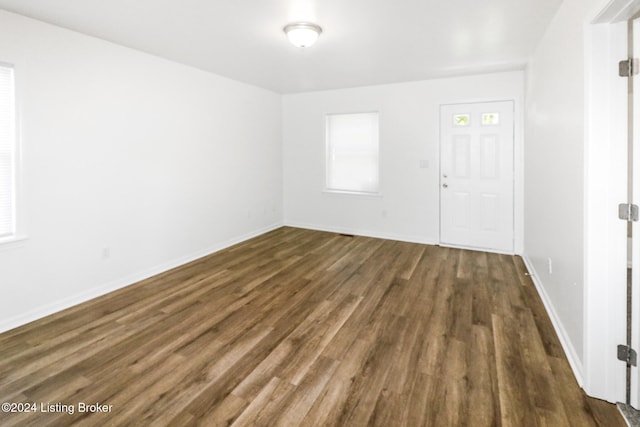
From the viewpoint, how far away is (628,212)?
1.83 metres

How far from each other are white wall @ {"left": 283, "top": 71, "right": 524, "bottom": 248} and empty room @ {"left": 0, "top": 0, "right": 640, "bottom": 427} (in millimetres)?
40

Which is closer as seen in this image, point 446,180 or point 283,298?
point 283,298

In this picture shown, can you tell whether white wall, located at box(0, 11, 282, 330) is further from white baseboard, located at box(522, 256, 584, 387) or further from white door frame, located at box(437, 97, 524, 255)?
white baseboard, located at box(522, 256, 584, 387)

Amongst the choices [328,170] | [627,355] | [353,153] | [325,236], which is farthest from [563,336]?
[328,170]

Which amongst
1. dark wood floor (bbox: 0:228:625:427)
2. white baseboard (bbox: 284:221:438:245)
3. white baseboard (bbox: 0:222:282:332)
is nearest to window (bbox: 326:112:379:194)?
white baseboard (bbox: 284:221:438:245)

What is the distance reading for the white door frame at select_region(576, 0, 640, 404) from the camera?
1862mm

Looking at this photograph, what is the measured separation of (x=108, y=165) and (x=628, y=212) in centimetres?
426

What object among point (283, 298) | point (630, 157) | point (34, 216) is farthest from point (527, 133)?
point (34, 216)

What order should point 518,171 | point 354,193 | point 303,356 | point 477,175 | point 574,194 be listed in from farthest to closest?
point 354,193 → point 477,175 → point 518,171 → point 303,356 → point 574,194

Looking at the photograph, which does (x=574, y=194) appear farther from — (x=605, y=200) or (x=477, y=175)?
(x=477, y=175)

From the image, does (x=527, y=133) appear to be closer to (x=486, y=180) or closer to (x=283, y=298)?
(x=486, y=180)

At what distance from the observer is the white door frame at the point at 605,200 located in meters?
1.86

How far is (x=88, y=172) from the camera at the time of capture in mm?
3379

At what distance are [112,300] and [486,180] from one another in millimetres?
4954
